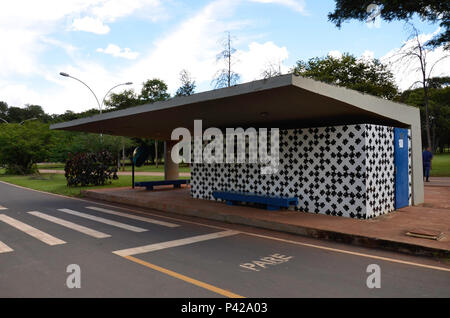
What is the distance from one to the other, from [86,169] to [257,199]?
13.2m

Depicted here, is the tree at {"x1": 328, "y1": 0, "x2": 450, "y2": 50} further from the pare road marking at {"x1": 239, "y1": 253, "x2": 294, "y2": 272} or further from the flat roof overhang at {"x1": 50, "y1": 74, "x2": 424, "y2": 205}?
the pare road marking at {"x1": 239, "y1": 253, "x2": 294, "y2": 272}

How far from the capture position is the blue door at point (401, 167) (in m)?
9.73

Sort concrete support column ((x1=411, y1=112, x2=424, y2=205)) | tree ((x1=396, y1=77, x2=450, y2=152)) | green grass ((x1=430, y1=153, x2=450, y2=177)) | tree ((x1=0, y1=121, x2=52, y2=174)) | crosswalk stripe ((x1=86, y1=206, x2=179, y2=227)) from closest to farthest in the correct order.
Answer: crosswalk stripe ((x1=86, y1=206, x2=179, y2=227))
concrete support column ((x1=411, y1=112, x2=424, y2=205))
green grass ((x1=430, y1=153, x2=450, y2=177))
tree ((x1=0, y1=121, x2=52, y2=174))
tree ((x1=396, y1=77, x2=450, y2=152))

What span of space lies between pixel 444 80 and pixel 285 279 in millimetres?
69899

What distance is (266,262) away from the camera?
17.8ft

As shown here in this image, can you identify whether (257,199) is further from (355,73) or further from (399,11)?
(355,73)

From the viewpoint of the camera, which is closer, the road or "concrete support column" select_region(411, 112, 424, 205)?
the road

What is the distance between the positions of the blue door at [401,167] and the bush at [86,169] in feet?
53.5

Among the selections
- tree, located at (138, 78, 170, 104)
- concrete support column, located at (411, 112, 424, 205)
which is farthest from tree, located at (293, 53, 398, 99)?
tree, located at (138, 78, 170, 104)

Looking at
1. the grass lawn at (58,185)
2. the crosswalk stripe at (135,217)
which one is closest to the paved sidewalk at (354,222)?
the crosswalk stripe at (135,217)

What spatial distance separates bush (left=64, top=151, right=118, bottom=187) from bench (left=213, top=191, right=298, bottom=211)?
11.1 meters

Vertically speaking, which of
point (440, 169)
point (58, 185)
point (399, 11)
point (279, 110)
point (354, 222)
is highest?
point (399, 11)

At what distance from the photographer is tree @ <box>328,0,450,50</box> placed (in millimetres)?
18520

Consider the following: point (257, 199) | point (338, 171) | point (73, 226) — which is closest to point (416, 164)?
point (338, 171)
